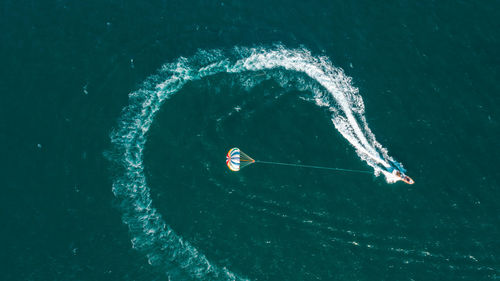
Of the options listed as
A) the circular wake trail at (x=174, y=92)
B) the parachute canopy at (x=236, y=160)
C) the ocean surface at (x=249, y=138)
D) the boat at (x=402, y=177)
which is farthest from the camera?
the parachute canopy at (x=236, y=160)

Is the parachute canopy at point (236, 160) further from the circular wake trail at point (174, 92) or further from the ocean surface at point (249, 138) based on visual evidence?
the circular wake trail at point (174, 92)

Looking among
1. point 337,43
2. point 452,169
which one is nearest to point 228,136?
point 337,43

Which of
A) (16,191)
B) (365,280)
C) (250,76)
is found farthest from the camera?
(250,76)

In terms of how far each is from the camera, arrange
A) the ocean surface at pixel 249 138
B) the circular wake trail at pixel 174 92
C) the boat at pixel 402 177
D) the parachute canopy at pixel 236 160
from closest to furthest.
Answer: the ocean surface at pixel 249 138
the boat at pixel 402 177
the circular wake trail at pixel 174 92
the parachute canopy at pixel 236 160

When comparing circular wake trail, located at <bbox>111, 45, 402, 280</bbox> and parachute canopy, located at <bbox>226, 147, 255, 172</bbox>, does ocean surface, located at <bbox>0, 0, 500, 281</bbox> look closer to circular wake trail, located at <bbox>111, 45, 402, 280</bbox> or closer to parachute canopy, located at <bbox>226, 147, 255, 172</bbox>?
circular wake trail, located at <bbox>111, 45, 402, 280</bbox>

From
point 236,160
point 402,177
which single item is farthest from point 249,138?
point 402,177

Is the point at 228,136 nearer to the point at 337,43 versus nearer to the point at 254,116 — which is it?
the point at 254,116

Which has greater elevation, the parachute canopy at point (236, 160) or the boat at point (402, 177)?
the parachute canopy at point (236, 160)

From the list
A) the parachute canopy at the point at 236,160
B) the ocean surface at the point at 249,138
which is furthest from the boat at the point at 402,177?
the parachute canopy at the point at 236,160
